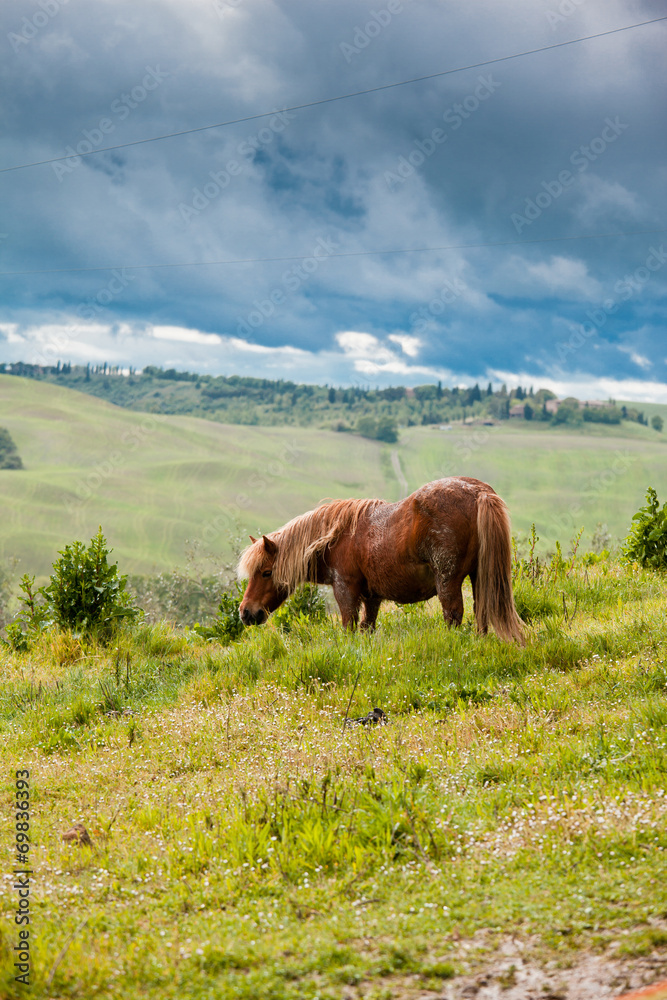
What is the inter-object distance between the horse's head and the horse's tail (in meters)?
2.82

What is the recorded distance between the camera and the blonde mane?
810cm

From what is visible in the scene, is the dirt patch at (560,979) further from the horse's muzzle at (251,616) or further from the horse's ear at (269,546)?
the horse's muzzle at (251,616)

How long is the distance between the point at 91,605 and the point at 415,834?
25.1 feet

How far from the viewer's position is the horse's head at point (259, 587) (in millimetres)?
8695

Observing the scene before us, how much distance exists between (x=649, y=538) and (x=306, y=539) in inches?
218

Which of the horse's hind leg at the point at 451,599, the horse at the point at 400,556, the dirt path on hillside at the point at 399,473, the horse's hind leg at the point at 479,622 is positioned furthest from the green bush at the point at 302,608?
the dirt path on hillside at the point at 399,473

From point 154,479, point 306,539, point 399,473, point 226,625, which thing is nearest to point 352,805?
point 306,539

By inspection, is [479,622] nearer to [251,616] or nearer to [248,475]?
[251,616]

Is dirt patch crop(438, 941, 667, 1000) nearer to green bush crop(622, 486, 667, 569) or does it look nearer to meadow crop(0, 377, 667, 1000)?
meadow crop(0, 377, 667, 1000)

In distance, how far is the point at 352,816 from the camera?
12.4 ft

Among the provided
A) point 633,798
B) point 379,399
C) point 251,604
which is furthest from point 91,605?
point 379,399

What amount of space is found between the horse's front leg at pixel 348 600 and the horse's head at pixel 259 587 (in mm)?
922

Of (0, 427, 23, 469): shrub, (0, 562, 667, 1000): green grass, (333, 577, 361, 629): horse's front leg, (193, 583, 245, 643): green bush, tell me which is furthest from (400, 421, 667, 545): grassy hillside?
(0, 427, 23, 469): shrub

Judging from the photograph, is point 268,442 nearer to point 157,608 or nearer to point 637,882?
point 157,608
